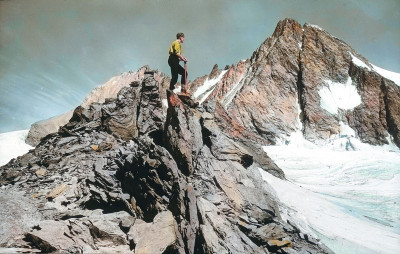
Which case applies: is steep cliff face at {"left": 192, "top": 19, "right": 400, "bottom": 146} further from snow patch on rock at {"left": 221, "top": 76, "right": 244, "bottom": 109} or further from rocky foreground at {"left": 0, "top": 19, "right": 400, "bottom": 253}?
Result: rocky foreground at {"left": 0, "top": 19, "right": 400, "bottom": 253}

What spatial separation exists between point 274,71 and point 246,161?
94.6 feet

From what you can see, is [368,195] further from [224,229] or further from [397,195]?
[224,229]

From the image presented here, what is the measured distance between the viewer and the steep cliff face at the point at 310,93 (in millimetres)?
33156

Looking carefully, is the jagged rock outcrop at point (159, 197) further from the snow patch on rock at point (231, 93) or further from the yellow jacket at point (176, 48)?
the snow patch on rock at point (231, 93)

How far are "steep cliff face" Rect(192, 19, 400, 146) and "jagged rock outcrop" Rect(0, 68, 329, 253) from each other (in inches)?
752

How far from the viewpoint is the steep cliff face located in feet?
109

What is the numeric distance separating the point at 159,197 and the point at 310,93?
30.9m

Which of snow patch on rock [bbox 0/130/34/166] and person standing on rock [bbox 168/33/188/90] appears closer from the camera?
person standing on rock [bbox 168/33/188/90]

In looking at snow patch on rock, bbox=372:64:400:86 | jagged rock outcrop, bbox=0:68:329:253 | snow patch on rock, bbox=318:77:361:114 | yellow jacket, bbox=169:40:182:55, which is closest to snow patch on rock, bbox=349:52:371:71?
snow patch on rock, bbox=372:64:400:86

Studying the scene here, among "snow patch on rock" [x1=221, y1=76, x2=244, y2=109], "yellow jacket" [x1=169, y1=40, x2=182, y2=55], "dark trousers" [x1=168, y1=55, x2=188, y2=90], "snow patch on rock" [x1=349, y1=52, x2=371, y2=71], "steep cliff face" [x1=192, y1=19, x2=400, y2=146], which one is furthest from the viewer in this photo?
"snow patch on rock" [x1=221, y1=76, x2=244, y2=109]

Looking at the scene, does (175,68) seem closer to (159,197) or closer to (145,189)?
(145,189)

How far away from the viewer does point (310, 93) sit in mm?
Result: 36062

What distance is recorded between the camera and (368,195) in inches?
674

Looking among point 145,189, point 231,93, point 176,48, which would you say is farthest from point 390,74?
point 145,189
